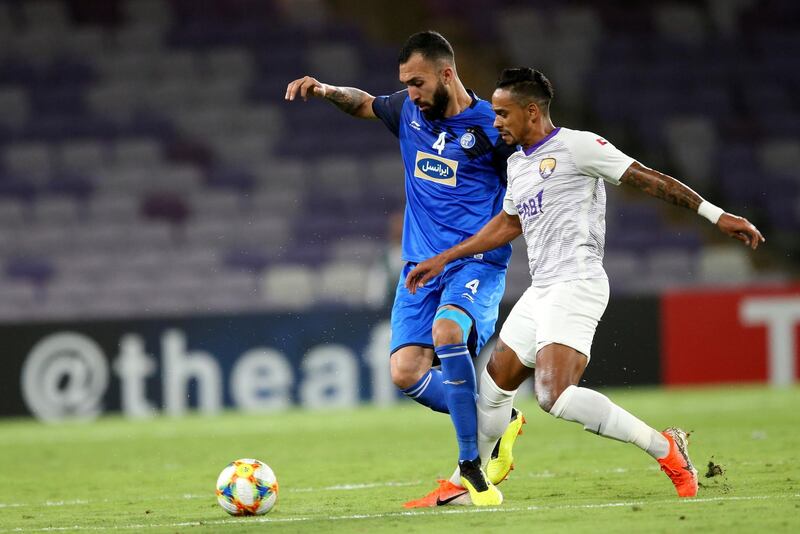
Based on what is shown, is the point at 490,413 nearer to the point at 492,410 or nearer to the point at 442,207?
the point at 492,410

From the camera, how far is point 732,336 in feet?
46.4

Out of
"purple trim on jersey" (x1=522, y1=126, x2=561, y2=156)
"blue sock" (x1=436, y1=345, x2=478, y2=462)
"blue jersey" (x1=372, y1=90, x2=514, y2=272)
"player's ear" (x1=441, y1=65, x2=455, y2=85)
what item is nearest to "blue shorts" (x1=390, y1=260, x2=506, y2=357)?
"blue jersey" (x1=372, y1=90, x2=514, y2=272)

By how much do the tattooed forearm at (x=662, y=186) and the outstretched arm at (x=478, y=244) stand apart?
64 centimetres

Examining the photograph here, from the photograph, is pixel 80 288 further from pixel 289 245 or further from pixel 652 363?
pixel 652 363

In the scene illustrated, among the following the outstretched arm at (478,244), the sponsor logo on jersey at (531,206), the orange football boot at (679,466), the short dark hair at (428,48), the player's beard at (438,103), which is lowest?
the orange football boot at (679,466)

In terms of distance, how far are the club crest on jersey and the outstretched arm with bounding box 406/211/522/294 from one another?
1.12ft

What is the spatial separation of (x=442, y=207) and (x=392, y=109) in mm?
657

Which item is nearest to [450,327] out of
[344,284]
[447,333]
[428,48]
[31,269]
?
[447,333]

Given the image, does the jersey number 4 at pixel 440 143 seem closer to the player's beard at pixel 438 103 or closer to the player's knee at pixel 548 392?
the player's beard at pixel 438 103

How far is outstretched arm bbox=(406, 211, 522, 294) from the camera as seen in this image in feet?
21.3

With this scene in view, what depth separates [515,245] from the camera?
1633cm

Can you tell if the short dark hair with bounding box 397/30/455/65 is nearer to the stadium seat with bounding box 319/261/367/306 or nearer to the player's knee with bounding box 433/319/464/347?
the player's knee with bounding box 433/319/464/347

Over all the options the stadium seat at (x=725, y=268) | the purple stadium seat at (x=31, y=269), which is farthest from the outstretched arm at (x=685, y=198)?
the purple stadium seat at (x=31, y=269)

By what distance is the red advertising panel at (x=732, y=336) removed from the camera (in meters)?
14.0
